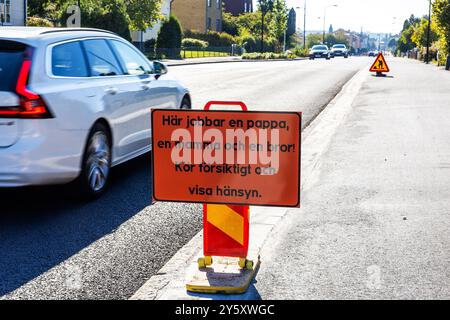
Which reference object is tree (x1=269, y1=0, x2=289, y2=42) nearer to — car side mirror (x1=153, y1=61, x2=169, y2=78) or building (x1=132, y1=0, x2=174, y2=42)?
building (x1=132, y1=0, x2=174, y2=42)

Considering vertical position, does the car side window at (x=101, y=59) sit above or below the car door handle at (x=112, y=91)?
above

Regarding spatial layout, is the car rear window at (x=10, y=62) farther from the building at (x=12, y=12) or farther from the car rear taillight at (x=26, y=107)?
the building at (x=12, y=12)

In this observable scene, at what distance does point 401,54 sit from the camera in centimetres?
13000

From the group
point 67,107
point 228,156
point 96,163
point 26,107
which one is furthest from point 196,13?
point 228,156

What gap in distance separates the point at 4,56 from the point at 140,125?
215 cm

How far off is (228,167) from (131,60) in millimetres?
4036

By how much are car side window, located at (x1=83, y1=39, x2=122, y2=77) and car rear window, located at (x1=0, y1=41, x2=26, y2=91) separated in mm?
952

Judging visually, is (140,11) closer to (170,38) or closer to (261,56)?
(170,38)

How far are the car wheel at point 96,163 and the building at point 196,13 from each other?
8377 centimetres

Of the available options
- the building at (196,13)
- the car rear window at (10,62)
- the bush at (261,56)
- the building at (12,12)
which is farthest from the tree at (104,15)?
the building at (196,13)

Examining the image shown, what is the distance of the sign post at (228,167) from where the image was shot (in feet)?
15.5

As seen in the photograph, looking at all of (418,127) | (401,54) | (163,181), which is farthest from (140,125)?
(401,54)

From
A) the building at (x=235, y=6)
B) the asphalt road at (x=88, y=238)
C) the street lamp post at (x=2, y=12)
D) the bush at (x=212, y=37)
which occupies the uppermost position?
the building at (x=235, y=6)

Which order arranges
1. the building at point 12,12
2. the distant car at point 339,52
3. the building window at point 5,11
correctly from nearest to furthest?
1. the building window at point 5,11
2. the building at point 12,12
3. the distant car at point 339,52
